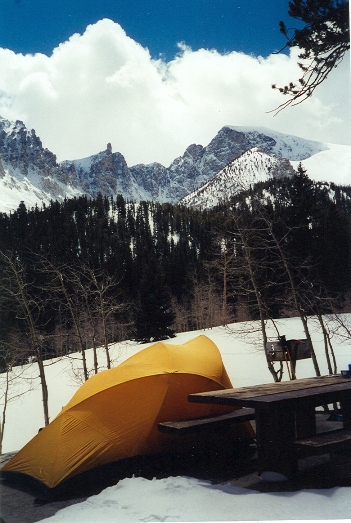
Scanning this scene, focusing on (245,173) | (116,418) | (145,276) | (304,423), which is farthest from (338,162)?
(145,276)

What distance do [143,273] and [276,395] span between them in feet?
42.4

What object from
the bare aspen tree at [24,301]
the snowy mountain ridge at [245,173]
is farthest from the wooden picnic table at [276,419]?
the snowy mountain ridge at [245,173]

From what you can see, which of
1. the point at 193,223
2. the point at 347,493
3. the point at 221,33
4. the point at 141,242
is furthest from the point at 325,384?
the point at 193,223

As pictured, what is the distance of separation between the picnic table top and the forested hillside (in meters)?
2.83

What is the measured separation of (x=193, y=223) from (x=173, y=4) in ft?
56.5

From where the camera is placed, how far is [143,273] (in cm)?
1602

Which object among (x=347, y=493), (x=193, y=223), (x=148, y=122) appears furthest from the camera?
(x=193, y=223)

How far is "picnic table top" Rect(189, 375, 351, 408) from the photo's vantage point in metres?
3.07

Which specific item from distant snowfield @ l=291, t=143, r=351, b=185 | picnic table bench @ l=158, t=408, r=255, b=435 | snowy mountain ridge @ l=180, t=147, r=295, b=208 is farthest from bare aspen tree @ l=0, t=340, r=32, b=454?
snowy mountain ridge @ l=180, t=147, r=295, b=208

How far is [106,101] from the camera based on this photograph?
6254 mm

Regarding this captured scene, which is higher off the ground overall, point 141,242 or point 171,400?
point 141,242

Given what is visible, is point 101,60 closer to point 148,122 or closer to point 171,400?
point 148,122

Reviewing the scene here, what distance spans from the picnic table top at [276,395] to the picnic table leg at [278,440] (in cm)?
12

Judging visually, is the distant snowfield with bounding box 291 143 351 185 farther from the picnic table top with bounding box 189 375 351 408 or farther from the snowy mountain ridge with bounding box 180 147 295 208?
the snowy mountain ridge with bounding box 180 147 295 208
